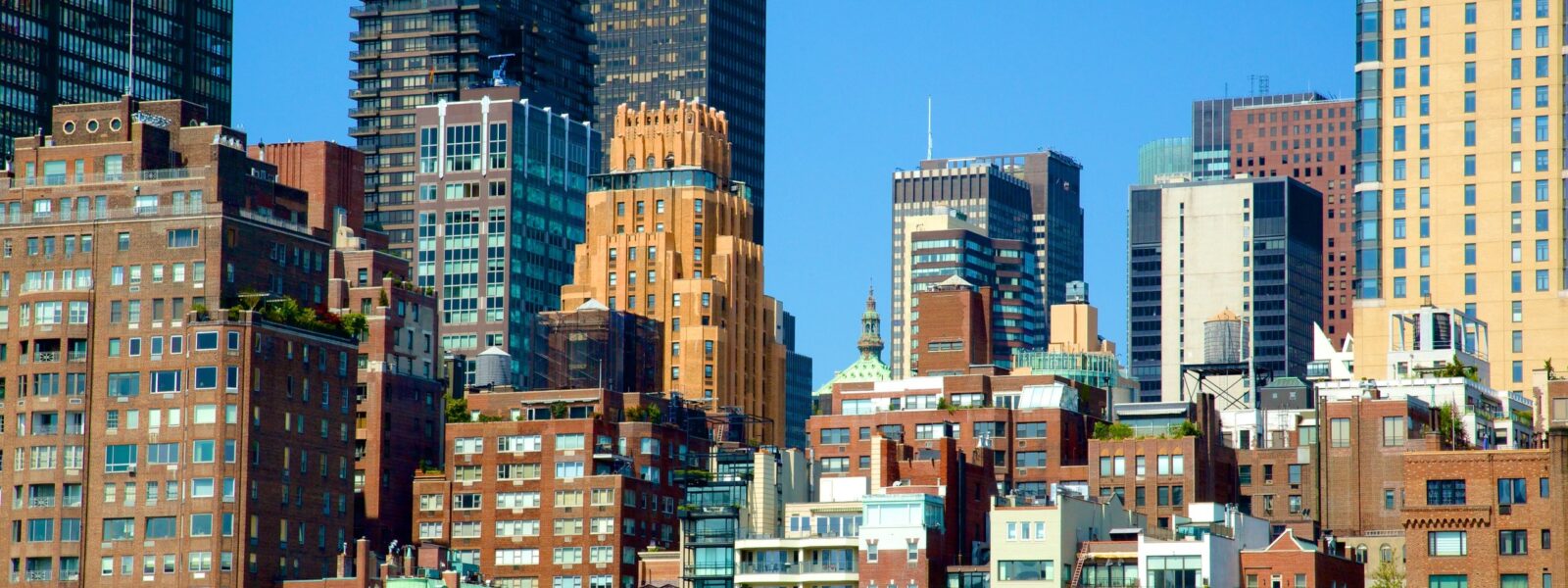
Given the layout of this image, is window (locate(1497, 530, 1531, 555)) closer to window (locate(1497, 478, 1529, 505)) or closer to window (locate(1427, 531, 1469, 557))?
window (locate(1497, 478, 1529, 505))

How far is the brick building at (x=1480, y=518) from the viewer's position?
186 m

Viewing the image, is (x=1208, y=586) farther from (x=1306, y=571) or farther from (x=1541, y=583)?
(x=1541, y=583)

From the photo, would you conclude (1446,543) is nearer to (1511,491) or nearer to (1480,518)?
(1480,518)

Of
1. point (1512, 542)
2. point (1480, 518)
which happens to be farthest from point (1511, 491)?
point (1512, 542)

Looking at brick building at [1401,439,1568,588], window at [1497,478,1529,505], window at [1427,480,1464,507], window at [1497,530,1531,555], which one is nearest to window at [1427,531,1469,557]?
brick building at [1401,439,1568,588]

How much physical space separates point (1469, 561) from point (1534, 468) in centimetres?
721

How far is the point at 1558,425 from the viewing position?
187250 mm

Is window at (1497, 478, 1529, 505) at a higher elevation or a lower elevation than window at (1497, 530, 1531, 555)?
higher

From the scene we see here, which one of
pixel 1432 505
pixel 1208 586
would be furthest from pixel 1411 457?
pixel 1208 586

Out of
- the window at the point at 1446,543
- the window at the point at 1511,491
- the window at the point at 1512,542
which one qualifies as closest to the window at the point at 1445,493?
the window at the point at 1446,543

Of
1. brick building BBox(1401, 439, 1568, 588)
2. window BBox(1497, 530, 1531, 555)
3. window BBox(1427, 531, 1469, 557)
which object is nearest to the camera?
brick building BBox(1401, 439, 1568, 588)

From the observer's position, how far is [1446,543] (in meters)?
188

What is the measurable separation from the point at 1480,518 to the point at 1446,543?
2622 mm

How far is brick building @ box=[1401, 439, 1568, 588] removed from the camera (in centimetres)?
18638
